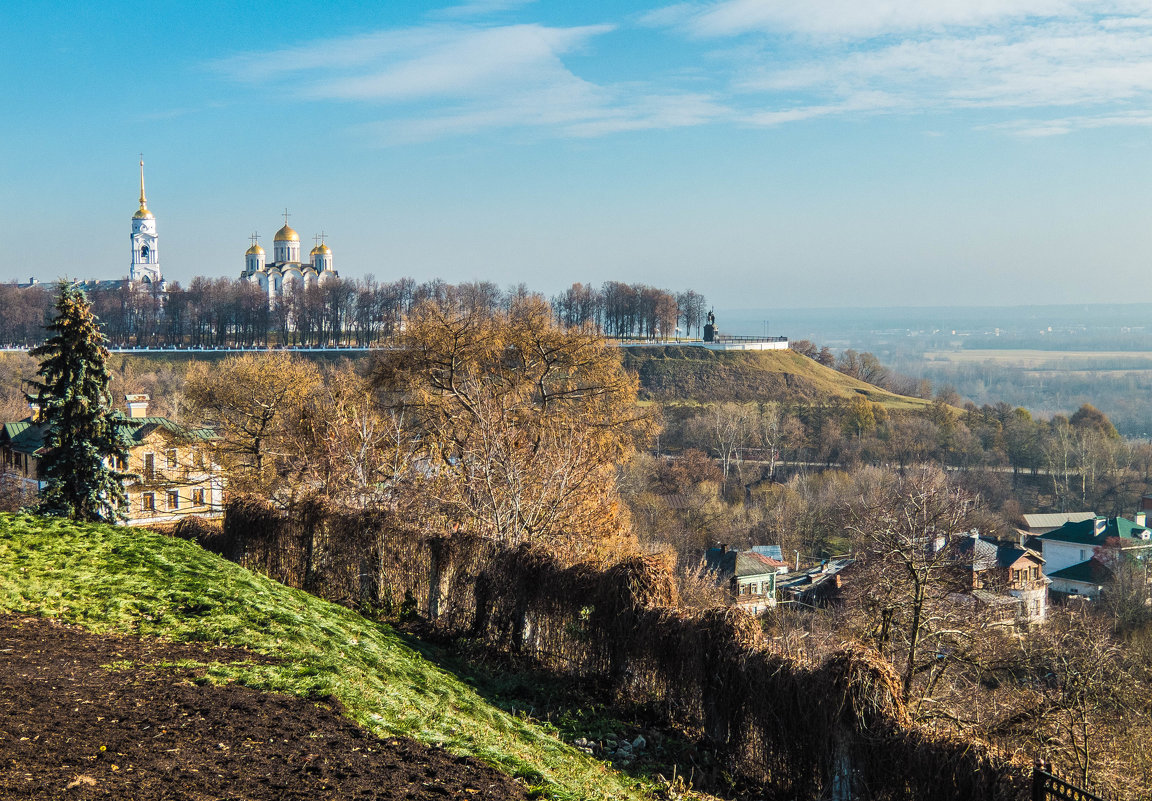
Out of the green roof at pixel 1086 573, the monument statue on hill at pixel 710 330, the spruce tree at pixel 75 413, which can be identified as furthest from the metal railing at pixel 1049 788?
the monument statue on hill at pixel 710 330

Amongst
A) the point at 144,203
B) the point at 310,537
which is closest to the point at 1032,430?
the point at 310,537

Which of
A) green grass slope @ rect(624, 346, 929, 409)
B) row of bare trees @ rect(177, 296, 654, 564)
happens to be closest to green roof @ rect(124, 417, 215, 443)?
row of bare trees @ rect(177, 296, 654, 564)

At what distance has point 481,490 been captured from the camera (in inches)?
637

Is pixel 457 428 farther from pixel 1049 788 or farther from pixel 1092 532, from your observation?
pixel 1092 532

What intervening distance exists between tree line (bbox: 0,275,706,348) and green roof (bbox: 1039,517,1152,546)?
50854mm

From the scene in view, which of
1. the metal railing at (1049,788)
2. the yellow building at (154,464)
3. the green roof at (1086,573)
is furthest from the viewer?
the green roof at (1086,573)

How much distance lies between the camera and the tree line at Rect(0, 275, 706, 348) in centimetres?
8177

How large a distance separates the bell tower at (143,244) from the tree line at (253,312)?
82.5 ft

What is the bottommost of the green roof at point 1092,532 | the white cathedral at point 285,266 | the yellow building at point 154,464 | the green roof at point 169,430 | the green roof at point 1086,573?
the green roof at point 1086,573

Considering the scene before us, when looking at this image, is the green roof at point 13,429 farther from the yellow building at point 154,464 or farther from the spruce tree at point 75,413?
the spruce tree at point 75,413

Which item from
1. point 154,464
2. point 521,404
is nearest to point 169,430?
point 154,464

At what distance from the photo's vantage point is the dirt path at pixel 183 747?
4.91 meters

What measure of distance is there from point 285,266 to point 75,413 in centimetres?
8893

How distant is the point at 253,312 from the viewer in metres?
82.3
